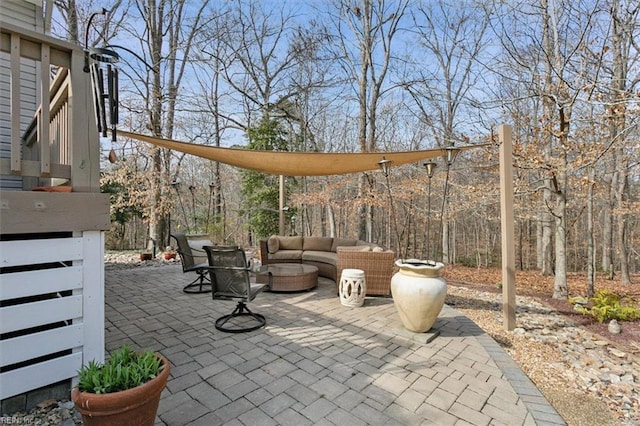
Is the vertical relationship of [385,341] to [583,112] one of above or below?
below

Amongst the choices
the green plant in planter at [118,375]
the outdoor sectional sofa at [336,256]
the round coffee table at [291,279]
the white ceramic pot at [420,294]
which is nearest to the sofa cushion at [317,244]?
the outdoor sectional sofa at [336,256]

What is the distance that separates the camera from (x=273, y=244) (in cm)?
667

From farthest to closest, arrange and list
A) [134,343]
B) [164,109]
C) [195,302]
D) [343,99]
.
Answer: [343,99], [164,109], [195,302], [134,343]

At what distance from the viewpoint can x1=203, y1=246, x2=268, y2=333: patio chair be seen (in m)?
3.35

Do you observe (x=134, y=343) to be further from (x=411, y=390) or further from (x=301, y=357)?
(x=411, y=390)

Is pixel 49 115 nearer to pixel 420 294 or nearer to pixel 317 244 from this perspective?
pixel 420 294

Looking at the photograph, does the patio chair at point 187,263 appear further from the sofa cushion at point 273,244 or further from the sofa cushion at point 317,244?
the sofa cushion at point 317,244

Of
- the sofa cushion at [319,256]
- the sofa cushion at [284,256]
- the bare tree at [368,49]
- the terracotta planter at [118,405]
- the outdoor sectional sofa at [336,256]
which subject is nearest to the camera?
the terracotta planter at [118,405]

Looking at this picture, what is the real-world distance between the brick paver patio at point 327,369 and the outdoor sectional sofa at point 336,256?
26.0 inches

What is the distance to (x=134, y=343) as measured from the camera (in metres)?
3.05

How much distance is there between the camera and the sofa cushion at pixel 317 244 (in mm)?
6949

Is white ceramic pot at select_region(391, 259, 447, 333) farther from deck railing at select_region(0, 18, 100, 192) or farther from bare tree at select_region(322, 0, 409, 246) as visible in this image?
bare tree at select_region(322, 0, 409, 246)

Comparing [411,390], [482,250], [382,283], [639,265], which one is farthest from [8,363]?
[639,265]

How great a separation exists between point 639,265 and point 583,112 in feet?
42.4
